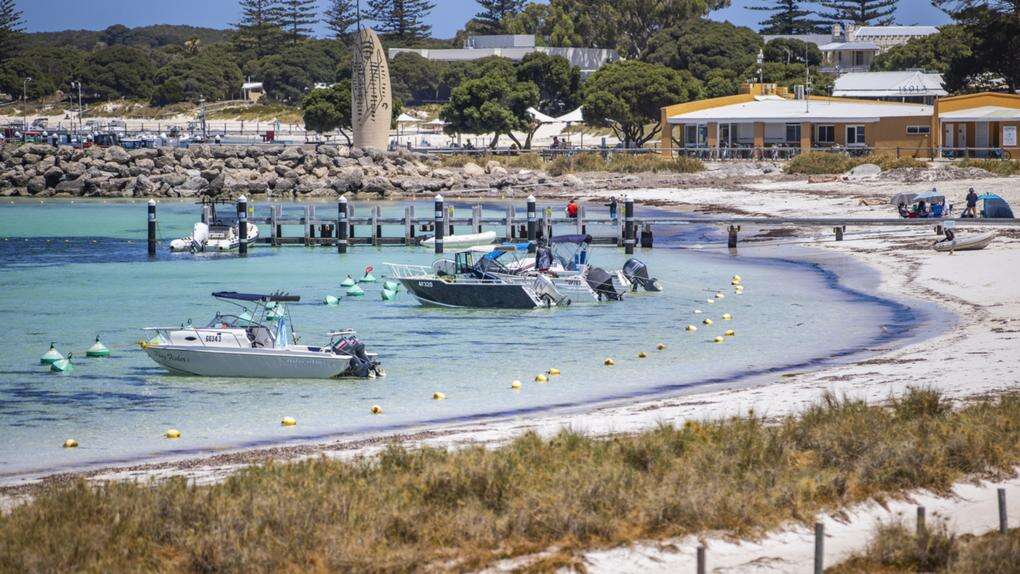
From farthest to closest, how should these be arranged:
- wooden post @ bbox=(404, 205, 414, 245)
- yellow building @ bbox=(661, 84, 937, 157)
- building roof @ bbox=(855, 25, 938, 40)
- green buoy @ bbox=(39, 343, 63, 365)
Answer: building roof @ bbox=(855, 25, 938, 40) → yellow building @ bbox=(661, 84, 937, 157) → wooden post @ bbox=(404, 205, 414, 245) → green buoy @ bbox=(39, 343, 63, 365)

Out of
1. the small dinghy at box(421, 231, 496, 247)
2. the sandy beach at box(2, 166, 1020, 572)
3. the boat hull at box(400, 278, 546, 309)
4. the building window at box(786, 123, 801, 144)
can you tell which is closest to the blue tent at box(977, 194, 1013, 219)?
the sandy beach at box(2, 166, 1020, 572)

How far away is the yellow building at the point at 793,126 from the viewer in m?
80.7

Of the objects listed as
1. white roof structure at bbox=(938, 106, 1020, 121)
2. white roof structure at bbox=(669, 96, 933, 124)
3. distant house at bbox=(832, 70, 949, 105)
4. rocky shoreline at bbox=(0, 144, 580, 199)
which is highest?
distant house at bbox=(832, 70, 949, 105)

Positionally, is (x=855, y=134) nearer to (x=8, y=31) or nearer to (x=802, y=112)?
(x=802, y=112)

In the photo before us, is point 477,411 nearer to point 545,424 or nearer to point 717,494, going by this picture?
point 545,424

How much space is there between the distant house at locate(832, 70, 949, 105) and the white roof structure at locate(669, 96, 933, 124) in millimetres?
16282

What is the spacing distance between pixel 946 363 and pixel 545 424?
832cm

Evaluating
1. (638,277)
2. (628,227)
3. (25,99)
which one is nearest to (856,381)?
(638,277)

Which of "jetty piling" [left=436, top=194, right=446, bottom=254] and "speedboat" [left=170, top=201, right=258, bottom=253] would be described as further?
"speedboat" [left=170, top=201, right=258, bottom=253]

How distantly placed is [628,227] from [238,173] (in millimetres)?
45175

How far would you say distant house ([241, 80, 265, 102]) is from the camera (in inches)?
5620

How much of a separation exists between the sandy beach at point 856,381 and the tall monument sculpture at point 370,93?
41.0 meters

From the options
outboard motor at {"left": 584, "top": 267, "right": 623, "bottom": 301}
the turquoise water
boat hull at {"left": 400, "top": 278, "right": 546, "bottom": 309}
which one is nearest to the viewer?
the turquoise water

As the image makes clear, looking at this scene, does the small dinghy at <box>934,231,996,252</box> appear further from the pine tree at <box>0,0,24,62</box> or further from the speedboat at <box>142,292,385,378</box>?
the pine tree at <box>0,0,24,62</box>
